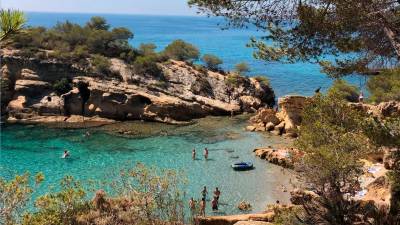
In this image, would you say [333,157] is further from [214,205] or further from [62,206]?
[62,206]

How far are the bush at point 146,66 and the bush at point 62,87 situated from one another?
7.99 m

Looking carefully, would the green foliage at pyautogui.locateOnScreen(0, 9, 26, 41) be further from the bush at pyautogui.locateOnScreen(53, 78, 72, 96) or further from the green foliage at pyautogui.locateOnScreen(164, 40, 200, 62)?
the green foliage at pyautogui.locateOnScreen(164, 40, 200, 62)

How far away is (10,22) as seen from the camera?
6941mm

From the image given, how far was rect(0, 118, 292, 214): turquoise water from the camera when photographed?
29558 mm

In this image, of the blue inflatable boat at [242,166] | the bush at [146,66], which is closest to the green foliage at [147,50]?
the bush at [146,66]

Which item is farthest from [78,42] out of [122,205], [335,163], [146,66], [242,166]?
[335,163]

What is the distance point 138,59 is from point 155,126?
39.1ft

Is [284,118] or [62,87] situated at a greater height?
[62,87]

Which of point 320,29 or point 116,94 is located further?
point 116,94

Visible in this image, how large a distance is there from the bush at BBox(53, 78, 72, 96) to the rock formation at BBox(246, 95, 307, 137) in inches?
819

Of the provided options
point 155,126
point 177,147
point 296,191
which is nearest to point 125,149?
point 177,147

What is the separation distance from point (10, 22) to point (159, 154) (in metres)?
30.5

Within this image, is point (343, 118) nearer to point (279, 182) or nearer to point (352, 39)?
point (352, 39)

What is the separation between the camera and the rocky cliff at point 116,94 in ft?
162
